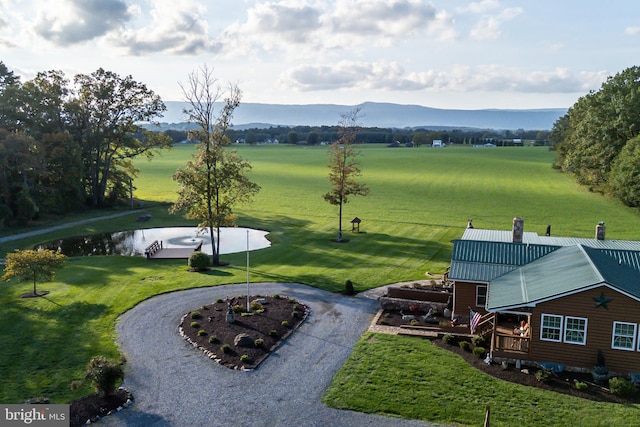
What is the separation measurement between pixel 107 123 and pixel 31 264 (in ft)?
138

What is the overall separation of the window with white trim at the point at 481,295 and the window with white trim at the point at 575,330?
5590mm

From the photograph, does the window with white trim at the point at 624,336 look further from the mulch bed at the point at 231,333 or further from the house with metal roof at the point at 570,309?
the mulch bed at the point at 231,333

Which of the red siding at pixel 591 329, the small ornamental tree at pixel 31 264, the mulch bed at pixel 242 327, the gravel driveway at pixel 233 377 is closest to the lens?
the gravel driveway at pixel 233 377

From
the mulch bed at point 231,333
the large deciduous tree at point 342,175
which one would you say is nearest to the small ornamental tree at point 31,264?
the mulch bed at point 231,333

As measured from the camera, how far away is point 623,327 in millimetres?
19984

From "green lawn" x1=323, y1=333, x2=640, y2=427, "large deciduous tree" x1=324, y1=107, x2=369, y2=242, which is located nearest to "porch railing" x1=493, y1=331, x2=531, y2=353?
"green lawn" x1=323, y1=333, x2=640, y2=427

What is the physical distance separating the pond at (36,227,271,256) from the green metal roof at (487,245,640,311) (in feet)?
85.9

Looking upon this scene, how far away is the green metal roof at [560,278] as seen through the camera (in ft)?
67.2

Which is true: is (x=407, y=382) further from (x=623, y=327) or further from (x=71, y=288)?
(x=71, y=288)

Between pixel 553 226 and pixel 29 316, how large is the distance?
165ft

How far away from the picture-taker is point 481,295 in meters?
26.1

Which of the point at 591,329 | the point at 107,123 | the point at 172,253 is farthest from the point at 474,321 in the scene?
the point at 107,123

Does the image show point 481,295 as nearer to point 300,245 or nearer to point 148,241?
point 300,245

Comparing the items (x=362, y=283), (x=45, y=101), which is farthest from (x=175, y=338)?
(x=45, y=101)
